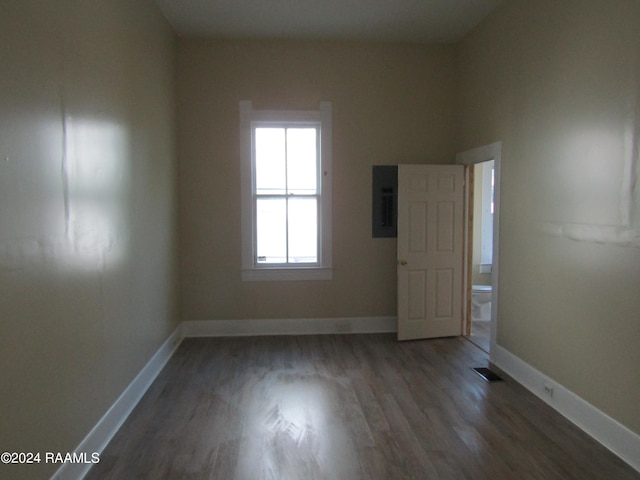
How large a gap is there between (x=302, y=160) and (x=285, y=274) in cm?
134

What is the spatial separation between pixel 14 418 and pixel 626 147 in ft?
11.2

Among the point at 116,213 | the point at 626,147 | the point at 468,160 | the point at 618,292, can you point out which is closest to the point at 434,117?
the point at 468,160

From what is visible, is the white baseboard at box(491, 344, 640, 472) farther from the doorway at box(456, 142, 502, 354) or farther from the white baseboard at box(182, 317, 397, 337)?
the white baseboard at box(182, 317, 397, 337)

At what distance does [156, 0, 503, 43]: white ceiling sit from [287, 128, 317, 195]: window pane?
1.05m

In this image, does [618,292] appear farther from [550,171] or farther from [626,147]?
[550,171]

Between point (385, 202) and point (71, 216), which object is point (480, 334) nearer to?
point (385, 202)

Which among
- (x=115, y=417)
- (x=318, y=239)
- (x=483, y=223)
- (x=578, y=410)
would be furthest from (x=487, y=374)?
(x=483, y=223)

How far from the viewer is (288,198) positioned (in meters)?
5.04

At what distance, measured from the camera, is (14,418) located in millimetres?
1774

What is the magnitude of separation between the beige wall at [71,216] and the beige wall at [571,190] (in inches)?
123

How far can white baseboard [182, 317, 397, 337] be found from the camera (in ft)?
16.4

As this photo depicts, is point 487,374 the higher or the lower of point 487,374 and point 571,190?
the lower

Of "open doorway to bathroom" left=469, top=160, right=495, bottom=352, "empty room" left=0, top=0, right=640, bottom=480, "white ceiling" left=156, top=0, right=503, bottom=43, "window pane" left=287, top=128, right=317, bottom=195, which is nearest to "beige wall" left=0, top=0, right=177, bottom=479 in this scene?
"empty room" left=0, top=0, right=640, bottom=480

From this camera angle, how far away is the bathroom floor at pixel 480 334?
184 inches
